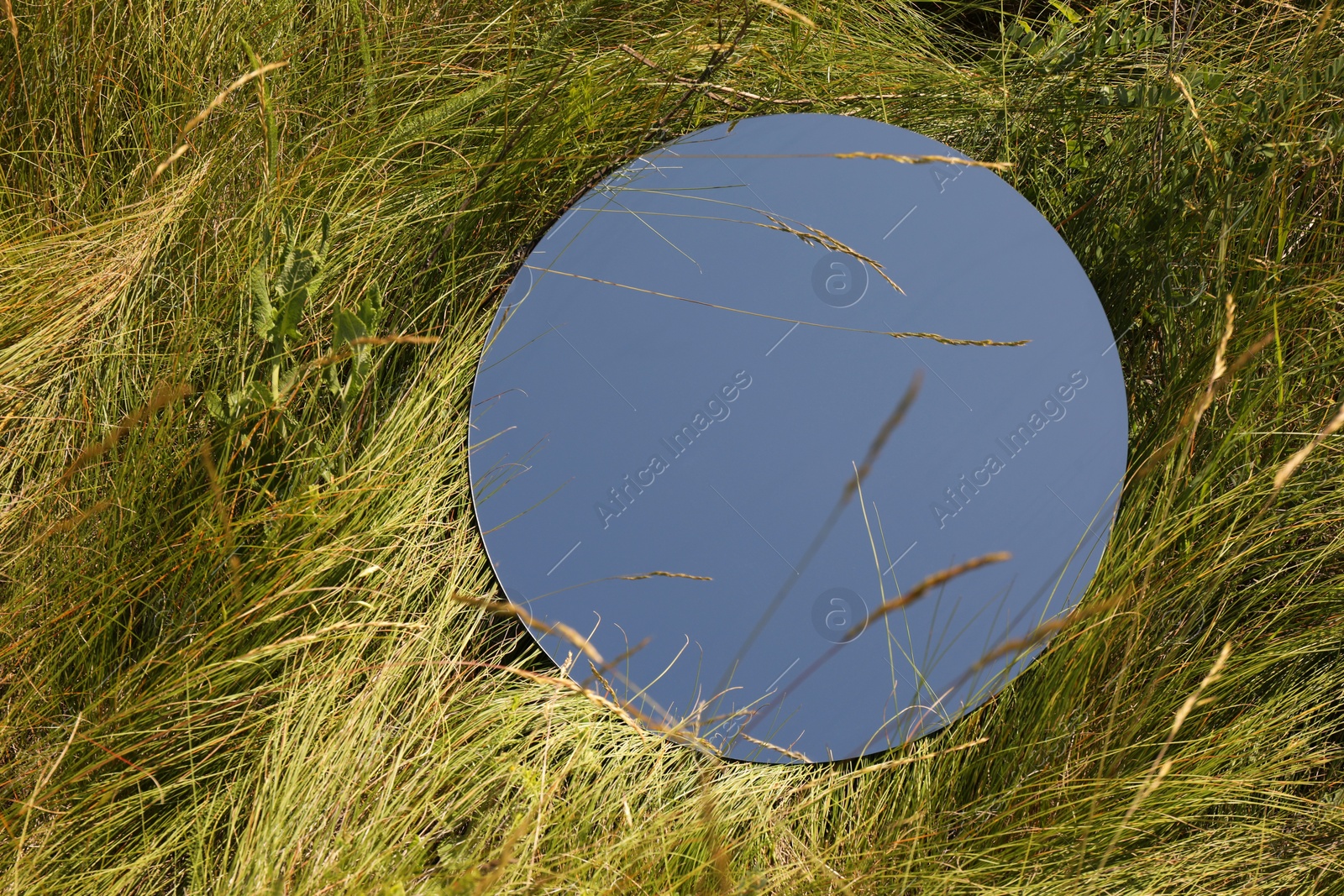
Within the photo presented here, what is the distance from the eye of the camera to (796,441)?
72.5 inches

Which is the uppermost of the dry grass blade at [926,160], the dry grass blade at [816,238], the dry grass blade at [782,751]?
the dry grass blade at [926,160]

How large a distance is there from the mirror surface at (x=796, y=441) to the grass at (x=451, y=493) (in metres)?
0.11

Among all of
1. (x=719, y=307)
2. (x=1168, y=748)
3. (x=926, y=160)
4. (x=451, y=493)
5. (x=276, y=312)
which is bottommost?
(x=1168, y=748)

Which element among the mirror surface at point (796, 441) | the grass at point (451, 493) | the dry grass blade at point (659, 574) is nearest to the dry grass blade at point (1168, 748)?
the grass at point (451, 493)

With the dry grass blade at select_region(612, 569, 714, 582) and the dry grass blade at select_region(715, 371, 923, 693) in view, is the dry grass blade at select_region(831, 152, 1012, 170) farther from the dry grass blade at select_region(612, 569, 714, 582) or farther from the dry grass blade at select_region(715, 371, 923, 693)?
the dry grass blade at select_region(612, 569, 714, 582)

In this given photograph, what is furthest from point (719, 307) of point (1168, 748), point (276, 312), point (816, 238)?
point (1168, 748)

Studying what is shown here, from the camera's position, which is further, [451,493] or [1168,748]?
[451,493]

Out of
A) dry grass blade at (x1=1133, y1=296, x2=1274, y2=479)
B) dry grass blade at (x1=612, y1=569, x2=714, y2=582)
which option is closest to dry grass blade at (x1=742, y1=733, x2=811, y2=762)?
dry grass blade at (x1=612, y1=569, x2=714, y2=582)

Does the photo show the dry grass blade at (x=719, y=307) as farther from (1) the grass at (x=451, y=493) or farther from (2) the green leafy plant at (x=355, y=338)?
(2) the green leafy plant at (x=355, y=338)

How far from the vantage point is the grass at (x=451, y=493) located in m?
1.53

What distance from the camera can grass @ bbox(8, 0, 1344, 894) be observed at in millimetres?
1527

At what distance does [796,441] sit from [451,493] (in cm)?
72

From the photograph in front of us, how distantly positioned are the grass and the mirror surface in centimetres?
11

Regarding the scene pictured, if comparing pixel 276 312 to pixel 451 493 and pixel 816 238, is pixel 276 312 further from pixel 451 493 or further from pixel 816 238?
Result: pixel 816 238
